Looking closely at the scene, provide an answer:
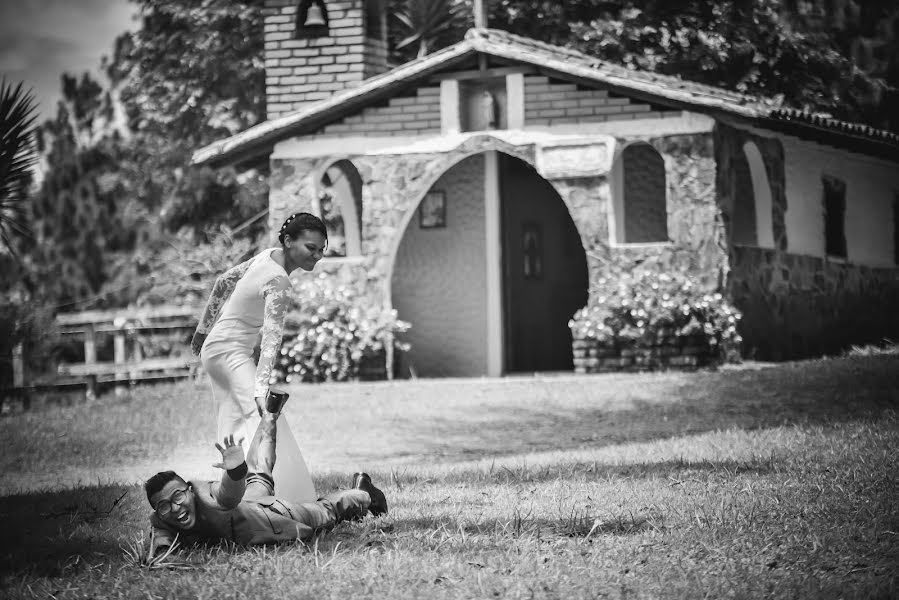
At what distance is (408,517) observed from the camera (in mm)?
7238

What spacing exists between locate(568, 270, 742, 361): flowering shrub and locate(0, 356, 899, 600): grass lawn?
0.88m

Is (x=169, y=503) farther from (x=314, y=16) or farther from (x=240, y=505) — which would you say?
(x=314, y=16)

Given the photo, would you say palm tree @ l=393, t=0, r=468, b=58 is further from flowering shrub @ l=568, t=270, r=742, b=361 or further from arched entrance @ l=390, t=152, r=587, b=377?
flowering shrub @ l=568, t=270, r=742, b=361

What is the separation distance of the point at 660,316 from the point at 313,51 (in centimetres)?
725

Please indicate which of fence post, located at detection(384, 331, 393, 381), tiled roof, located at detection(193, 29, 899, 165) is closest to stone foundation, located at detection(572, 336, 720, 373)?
fence post, located at detection(384, 331, 393, 381)

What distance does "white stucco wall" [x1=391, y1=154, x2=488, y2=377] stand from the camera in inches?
718

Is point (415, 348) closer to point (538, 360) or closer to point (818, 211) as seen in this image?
point (538, 360)

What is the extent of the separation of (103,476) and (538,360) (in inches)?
378

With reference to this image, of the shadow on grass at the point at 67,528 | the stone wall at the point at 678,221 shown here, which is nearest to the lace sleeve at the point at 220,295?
the shadow on grass at the point at 67,528

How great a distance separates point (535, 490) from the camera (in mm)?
8141

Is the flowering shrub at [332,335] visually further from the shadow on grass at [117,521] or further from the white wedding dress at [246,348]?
the white wedding dress at [246,348]

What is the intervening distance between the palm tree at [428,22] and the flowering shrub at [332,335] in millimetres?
9123

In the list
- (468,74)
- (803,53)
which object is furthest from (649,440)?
(803,53)

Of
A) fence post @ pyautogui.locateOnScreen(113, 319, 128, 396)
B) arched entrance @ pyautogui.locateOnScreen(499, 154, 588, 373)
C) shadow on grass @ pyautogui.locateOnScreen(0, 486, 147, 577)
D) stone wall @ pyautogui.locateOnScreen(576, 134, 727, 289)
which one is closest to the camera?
shadow on grass @ pyautogui.locateOnScreen(0, 486, 147, 577)
